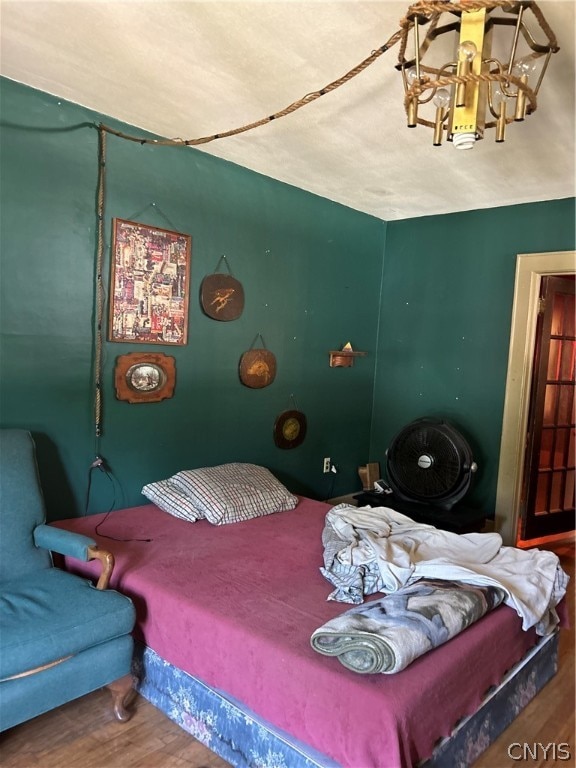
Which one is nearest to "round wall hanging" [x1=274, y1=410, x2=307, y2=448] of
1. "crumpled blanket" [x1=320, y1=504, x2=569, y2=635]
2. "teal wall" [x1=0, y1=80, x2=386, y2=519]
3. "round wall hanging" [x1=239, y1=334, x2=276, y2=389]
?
"teal wall" [x1=0, y1=80, x2=386, y2=519]

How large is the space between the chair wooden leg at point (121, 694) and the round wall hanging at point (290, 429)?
1952mm

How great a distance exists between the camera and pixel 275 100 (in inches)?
90.9

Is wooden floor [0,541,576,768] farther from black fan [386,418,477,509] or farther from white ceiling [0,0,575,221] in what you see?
white ceiling [0,0,575,221]

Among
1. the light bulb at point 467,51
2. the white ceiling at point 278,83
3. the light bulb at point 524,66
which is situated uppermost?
the white ceiling at point 278,83

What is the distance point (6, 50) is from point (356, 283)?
8.81 ft

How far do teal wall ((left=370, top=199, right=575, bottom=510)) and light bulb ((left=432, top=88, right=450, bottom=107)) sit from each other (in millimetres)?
2409

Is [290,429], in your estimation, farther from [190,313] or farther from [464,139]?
[464,139]

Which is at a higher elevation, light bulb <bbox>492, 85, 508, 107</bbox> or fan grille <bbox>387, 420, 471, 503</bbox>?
light bulb <bbox>492, 85, 508, 107</bbox>

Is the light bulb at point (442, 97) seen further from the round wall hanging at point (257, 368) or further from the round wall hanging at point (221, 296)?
the round wall hanging at point (257, 368)

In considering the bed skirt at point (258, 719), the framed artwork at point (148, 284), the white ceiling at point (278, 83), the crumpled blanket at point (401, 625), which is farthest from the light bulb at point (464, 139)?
the framed artwork at point (148, 284)

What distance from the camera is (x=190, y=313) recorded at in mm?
3109

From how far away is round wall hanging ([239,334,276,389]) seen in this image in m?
3.42

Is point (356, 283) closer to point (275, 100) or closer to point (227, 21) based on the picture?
point (275, 100)

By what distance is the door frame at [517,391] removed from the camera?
363 cm
